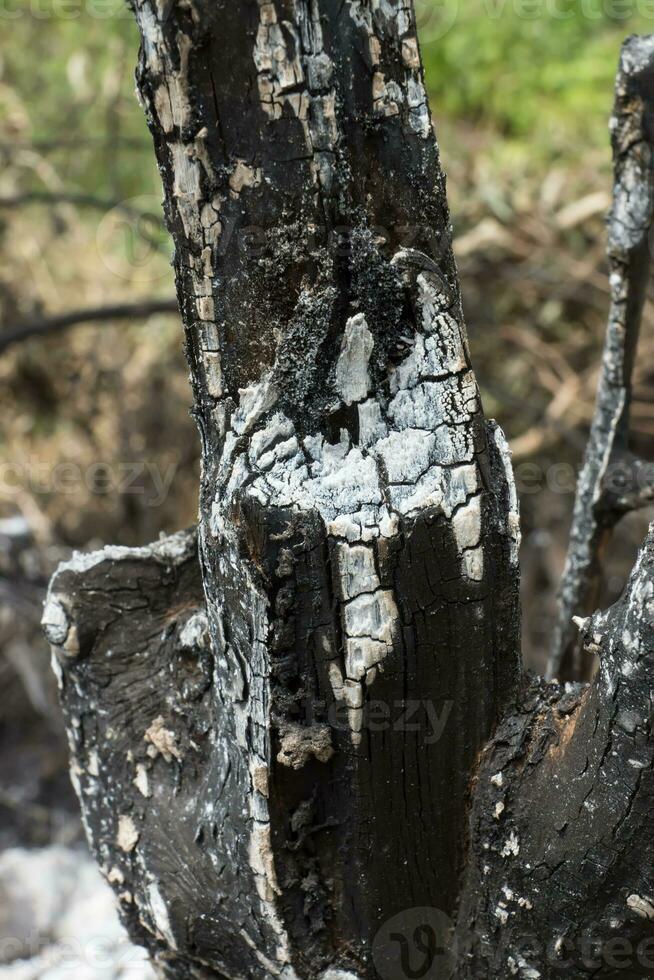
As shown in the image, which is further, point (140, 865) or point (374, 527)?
point (140, 865)

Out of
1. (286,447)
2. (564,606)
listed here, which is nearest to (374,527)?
(286,447)

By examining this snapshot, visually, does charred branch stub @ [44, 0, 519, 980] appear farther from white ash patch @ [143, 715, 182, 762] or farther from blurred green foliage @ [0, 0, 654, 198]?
blurred green foliage @ [0, 0, 654, 198]

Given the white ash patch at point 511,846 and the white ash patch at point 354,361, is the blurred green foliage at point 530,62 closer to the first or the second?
the white ash patch at point 354,361

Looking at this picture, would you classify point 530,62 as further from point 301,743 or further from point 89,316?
point 301,743

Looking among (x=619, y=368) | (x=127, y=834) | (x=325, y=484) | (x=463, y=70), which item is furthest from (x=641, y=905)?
(x=463, y=70)

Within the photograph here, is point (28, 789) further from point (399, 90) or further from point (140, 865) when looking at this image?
point (399, 90)

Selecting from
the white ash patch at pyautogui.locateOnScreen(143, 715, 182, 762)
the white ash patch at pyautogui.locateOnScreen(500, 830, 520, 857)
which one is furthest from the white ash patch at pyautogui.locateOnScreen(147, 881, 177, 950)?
the white ash patch at pyautogui.locateOnScreen(500, 830, 520, 857)
